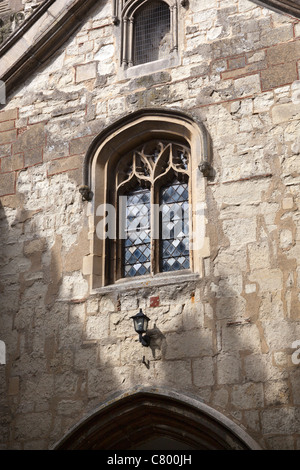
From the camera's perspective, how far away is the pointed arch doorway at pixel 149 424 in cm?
698

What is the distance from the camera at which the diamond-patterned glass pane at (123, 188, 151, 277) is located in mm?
8109

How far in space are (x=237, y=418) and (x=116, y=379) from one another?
→ 1.29 meters

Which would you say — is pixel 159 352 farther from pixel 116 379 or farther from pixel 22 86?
pixel 22 86

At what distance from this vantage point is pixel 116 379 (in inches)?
294

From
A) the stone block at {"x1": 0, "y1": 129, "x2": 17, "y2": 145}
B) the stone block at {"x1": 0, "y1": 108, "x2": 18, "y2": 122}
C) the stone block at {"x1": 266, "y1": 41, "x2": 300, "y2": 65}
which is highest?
the stone block at {"x1": 0, "y1": 108, "x2": 18, "y2": 122}

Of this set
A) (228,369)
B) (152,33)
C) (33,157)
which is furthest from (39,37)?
(228,369)

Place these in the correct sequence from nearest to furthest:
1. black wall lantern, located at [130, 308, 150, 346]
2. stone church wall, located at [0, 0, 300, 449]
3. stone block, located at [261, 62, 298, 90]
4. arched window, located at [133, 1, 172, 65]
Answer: stone church wall, located at [0, 0, 300, 449] < black wall lantern, located at [130, 308, 150, 346] < stone block, located at [261, 62, 298, 90] < arched window, located at [133, 1, 172, 65]

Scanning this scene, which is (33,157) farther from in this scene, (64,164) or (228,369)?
(228,369)

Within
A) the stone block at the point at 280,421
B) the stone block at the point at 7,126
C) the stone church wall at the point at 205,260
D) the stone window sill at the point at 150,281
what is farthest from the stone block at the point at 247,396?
the stone block at the point at 7,126

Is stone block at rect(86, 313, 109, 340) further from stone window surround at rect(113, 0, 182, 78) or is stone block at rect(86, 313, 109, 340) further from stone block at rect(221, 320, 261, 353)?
stone window surround at rect(113, 0, 182, 78)

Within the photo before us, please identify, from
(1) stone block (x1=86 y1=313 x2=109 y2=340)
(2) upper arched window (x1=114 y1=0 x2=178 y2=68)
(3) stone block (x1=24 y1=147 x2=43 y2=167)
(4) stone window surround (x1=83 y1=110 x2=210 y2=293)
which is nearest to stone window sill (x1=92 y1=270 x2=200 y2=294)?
(4) stone window surround (x1=83 y1=110 x2=210 y2=293)

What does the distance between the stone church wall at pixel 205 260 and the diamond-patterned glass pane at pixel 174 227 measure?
1.38ft

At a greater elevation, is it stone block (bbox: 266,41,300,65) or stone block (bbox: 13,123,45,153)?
stone block (bbox: 266,41,300,65)

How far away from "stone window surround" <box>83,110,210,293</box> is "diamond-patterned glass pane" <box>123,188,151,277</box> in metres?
0.21
